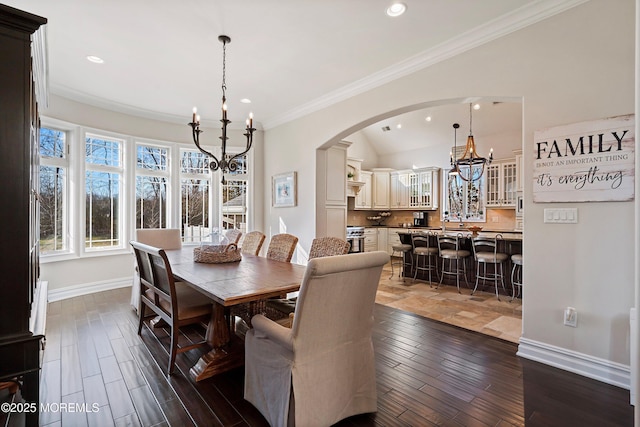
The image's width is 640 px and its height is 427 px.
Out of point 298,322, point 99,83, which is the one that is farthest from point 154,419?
point 99,83

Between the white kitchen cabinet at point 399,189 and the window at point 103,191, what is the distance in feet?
22.0

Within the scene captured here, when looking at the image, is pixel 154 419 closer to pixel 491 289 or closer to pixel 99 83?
pixel 99 83

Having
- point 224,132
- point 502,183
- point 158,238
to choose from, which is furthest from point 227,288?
point 502,183

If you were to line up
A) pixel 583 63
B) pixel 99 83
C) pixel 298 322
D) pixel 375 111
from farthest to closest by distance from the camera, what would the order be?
pixel 99 83 < pixel 375 111 < pixel 583 63 < pixel 298 322

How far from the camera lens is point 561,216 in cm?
246

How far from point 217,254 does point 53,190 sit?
3257mm

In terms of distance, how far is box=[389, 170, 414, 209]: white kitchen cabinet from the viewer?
8742 millimetres

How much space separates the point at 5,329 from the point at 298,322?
124cm

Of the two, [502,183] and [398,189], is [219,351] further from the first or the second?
[398,189]

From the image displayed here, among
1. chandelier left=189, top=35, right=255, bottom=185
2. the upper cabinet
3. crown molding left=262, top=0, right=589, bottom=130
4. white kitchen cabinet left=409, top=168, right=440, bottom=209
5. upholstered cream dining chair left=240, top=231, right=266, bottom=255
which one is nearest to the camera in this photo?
crown molding left=262, top=0, right=589, bottom=130

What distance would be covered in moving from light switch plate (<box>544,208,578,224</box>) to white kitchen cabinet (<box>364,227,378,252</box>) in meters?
5.93

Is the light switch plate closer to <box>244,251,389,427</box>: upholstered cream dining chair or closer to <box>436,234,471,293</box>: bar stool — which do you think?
<box>244,251,389,427</box>: upholstered cream dining chair

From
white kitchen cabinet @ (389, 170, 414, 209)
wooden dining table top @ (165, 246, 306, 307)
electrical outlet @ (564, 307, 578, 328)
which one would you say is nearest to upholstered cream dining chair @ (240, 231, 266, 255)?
wooden dining table top @ (165, 246, 306, 307)

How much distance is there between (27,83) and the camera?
134 centimetres
